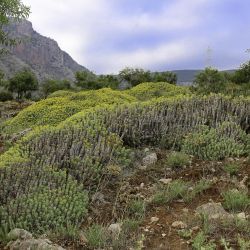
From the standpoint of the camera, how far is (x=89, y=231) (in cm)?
537

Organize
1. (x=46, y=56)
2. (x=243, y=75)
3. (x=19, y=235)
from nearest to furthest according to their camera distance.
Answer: (x=19, y=235), (x=243, y=75), (x=46, y=56)

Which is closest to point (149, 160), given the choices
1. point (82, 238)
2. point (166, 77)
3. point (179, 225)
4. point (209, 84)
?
point (179, 225)

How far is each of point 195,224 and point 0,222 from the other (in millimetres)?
2259

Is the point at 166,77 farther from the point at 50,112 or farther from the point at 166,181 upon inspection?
the point at 166,181

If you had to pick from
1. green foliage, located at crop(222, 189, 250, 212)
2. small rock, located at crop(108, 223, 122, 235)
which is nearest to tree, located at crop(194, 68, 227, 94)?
green foliage, located at crop(222, 189, 250, 212)

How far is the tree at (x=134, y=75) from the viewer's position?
4994cm

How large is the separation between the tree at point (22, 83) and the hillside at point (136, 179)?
49.3 meters

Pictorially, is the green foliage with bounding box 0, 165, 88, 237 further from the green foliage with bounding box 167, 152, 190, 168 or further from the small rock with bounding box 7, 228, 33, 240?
the green foliage with bounding box 167, 152, 190, 168

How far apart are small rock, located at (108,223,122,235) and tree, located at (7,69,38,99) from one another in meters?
52.7

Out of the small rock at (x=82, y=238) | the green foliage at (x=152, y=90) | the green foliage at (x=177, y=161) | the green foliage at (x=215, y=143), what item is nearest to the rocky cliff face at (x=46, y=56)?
the green foliage at (x=152, y=90)

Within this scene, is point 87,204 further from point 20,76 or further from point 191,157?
point 20,76

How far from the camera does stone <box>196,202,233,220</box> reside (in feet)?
17.8

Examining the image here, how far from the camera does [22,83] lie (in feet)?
186

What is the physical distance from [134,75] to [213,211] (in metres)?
46.5
